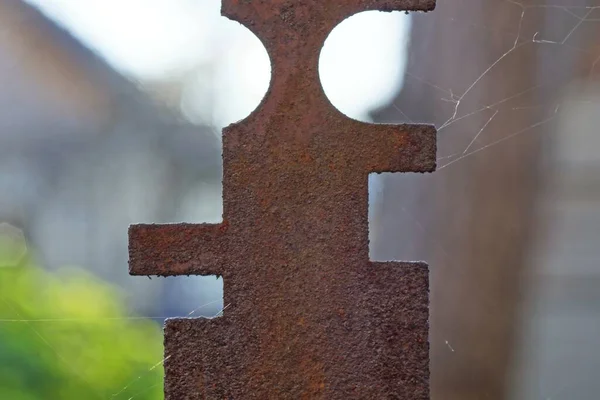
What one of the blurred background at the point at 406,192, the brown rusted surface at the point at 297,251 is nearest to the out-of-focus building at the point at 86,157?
the blurred background at the point at 406,192

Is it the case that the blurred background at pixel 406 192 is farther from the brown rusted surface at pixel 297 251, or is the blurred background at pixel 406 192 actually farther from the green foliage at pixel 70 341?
the brown rusted surface at pixel 297 251

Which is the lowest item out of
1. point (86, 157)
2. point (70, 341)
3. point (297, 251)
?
point (70, 341)

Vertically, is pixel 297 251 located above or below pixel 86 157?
below

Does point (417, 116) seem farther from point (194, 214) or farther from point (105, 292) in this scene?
point (105, 292)

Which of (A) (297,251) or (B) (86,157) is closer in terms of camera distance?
(A) (297,251)

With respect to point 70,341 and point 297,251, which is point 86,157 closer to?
point 70,341

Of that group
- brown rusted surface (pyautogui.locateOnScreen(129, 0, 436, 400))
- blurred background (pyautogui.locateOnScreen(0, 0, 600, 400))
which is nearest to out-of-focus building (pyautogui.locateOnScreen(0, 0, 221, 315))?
blurred background (pyautogui.locateOnScreen(0, 0, 600, 400))

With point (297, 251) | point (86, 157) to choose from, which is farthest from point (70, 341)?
point (297, 251)
